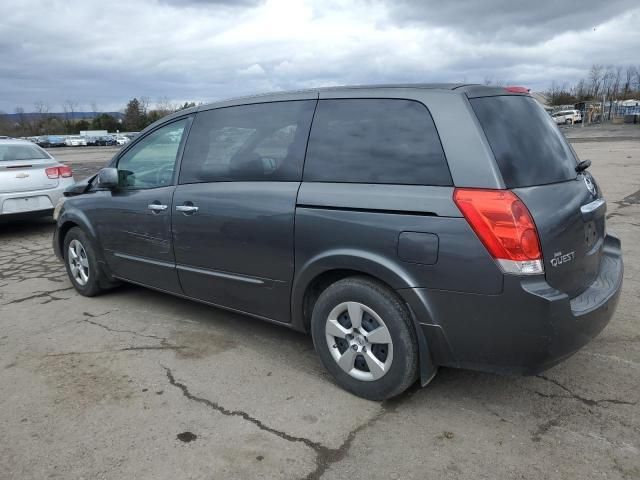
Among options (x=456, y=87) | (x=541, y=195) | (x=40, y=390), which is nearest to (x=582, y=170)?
(x=541, y=195)

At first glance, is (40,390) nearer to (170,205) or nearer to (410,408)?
(170,205)

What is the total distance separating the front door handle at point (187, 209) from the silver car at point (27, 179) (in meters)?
5.15

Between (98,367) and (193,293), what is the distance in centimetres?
84

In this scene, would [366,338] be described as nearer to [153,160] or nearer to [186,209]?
[186,209]

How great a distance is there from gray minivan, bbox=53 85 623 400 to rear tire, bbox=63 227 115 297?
143cm

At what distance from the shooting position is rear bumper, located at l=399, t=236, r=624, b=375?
2570 mm

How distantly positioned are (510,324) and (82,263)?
4.15 m

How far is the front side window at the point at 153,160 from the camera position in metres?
4.21

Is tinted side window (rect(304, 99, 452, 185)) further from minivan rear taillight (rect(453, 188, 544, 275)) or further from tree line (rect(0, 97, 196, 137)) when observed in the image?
tree line (rect(0, 97, 196, 137))

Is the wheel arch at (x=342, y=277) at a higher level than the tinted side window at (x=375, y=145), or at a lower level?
lower

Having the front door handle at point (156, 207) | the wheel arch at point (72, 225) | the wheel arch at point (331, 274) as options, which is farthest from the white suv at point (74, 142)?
the wheel arch at point (331, 274)

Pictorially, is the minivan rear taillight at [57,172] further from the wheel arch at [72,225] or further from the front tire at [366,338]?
the front tire at [366,338]

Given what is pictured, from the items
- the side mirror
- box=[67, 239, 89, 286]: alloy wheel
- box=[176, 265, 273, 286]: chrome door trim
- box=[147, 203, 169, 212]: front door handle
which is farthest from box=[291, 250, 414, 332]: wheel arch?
box=[67, 239, 89, 286]: alloy wheel

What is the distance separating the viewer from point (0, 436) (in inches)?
114
